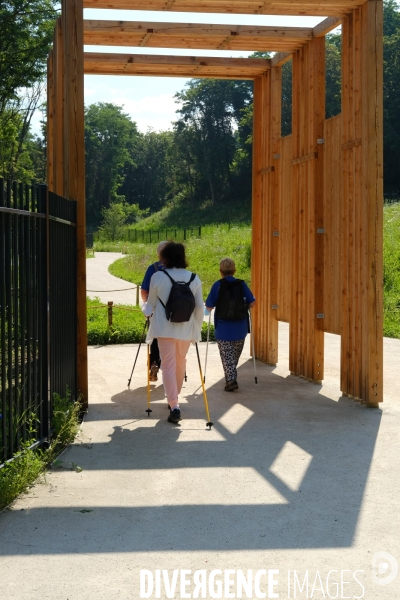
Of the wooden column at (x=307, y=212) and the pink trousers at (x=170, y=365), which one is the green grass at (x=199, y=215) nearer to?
the wooden column at (x=307, y=212)

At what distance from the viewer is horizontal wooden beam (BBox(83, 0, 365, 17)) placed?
9.59 m

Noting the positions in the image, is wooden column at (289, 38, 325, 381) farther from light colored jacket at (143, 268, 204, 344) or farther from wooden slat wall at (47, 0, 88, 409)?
wooden slat wall at (47, 0, 88, 409)

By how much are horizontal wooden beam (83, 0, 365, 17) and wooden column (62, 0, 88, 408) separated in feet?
1.45

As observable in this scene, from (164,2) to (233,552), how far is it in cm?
683

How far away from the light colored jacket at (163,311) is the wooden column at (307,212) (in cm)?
284

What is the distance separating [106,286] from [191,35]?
18891 mm

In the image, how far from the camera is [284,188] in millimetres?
13008

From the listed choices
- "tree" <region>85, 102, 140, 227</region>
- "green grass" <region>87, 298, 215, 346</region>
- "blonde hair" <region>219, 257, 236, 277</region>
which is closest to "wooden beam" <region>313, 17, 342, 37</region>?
"blonde hair" <region>219, 257, 236, 277</region>

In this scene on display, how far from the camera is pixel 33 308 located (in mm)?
7152

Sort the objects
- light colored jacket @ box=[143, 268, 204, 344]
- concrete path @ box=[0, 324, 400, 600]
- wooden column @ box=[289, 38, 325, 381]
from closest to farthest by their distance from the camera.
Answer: concrete path @ box=[0, 324, 400, 600] < light colored jacket @ box=[143, 268, 204, 344] < wooden column @ box=[289, 38, 325, 381]

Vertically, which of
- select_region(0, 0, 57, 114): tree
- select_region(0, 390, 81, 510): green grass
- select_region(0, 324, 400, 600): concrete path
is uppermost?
select_region(0, 0, 57, 114): tree

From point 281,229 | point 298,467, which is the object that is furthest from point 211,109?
point 298,467

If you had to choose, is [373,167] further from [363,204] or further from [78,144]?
[78,144]

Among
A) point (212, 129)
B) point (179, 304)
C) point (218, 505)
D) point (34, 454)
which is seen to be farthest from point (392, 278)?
point (212, 129)
